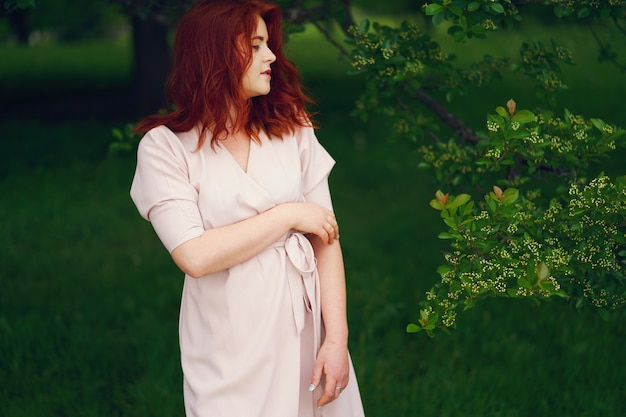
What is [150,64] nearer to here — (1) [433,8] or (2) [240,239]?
(1) [433,8]

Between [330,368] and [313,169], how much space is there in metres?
0.64

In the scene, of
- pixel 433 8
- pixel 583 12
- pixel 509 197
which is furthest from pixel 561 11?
pixel 509 197

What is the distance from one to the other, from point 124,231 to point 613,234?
4714mm

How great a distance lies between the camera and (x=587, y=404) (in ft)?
12.2

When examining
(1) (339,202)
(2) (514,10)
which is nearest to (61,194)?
(1) (339,202)

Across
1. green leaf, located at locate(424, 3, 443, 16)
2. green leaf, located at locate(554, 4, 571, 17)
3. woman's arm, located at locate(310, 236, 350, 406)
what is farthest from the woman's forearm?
green leaf, located at locate(554, 4, 571, 17)

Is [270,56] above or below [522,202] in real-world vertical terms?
above

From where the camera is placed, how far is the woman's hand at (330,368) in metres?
2.32

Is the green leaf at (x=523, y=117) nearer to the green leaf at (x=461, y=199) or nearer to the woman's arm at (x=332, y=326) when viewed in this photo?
the green leaf at (x=461, y=199)

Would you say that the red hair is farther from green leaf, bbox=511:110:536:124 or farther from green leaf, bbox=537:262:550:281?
green leaf, bbox=537:262:550:281

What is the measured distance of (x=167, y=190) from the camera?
221cm

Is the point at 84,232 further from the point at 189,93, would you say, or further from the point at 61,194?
the point at 189,93

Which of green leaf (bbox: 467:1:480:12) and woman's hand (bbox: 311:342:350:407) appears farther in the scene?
green leaf (bbox: 467:1:480:12)

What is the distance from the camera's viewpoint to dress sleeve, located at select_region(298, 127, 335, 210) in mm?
2459
